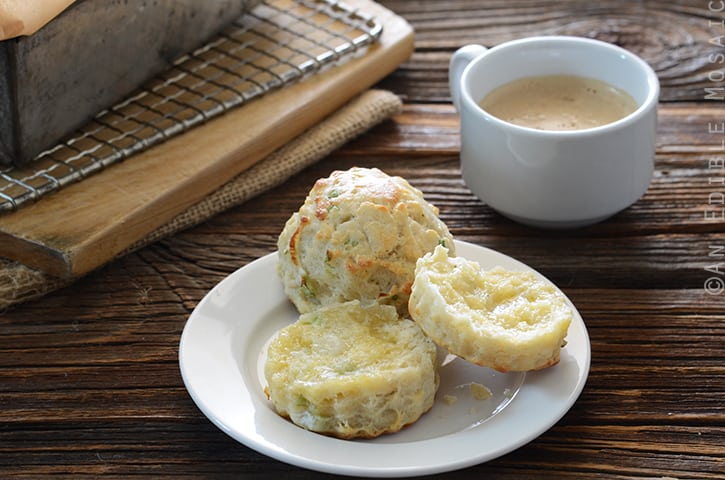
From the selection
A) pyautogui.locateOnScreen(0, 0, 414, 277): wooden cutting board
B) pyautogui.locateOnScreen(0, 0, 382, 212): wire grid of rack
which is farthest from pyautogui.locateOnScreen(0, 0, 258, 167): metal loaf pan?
pyautogui.locateOnScreen(0, 0, 414, 277): wooden cutting board

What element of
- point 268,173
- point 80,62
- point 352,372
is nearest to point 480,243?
point 268,173

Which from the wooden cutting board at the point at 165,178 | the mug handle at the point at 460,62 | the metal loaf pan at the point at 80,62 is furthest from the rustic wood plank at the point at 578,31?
the metal loaf pan at the point at 80,62

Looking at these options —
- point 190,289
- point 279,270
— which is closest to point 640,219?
point 279,270

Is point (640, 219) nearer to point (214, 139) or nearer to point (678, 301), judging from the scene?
point (678, 301)

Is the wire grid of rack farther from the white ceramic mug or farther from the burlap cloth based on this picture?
the white ceramic mug

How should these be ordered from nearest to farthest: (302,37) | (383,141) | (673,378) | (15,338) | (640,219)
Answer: (673,378) → (15,338) → (640,219) → (383,141) → (302,37)

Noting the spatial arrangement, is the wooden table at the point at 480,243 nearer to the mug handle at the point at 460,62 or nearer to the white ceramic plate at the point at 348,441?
the white ceramic plate at the point at 348,441

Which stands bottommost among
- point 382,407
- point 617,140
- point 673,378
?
point 673,378
